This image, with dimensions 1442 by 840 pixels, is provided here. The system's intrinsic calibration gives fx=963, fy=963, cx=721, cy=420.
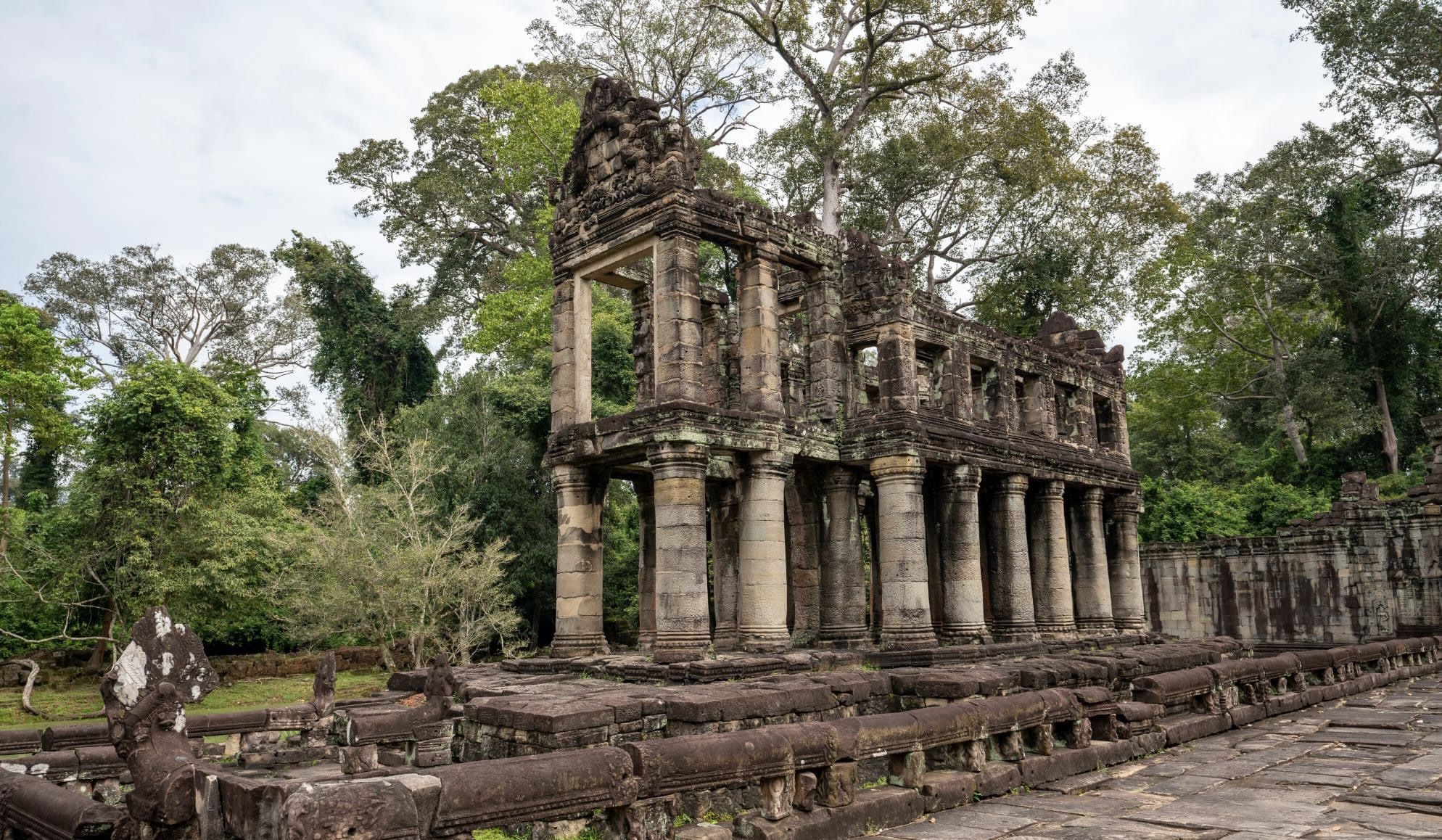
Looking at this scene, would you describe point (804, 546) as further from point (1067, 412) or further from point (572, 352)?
point (1067, 412)

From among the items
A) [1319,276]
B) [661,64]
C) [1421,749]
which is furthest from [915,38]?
[1421,749]

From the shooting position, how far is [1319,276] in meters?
32.6

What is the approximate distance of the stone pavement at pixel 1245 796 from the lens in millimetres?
6629

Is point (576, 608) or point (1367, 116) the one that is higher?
point (1367, 116)

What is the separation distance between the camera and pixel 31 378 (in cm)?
2431

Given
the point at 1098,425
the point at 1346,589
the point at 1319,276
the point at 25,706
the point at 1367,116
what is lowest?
the point at 25,706

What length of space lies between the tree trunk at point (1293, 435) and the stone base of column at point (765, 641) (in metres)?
29.7

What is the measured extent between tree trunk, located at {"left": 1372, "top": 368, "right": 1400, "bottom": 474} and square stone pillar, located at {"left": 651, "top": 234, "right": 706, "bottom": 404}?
28917 millimetres

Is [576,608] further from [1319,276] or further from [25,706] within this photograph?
[1319,276]

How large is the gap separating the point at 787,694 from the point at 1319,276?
3156cm

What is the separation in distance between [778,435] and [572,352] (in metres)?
3.64

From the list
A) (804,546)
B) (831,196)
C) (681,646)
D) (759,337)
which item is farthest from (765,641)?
(831,196)

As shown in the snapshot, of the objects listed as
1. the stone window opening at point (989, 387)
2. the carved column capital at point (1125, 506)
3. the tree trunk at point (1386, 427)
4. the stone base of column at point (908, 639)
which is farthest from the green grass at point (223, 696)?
Result: the tree trunk at point (1386, 427)

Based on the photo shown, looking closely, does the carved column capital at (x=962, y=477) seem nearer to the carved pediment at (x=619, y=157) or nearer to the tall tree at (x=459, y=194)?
the carved pediment at (x=619, y=157)
